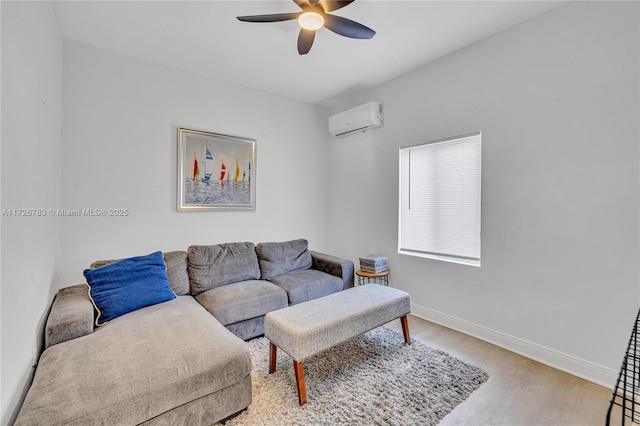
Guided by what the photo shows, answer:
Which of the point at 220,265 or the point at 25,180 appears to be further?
the point at 220,265

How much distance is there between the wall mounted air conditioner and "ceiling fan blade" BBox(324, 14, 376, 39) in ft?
4.21

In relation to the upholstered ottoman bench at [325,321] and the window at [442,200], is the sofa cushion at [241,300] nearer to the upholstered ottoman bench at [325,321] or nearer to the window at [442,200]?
the upholstered ottoman bench at [325,321]

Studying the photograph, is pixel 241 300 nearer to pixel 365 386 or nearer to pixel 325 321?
pixel 325 321

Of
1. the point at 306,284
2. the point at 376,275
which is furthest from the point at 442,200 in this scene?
the point at 306,284

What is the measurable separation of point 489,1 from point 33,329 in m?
3.57

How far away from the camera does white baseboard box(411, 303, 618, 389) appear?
184cm

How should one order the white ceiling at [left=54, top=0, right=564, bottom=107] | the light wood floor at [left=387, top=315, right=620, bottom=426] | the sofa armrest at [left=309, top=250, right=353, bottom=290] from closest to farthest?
1. the light wood floor at [left=387, top=315, right=620, bottom=426]
2. the white ceiling at [left=54, top=0, right=564, bottom=107]
3. the sofa armrest at [left=309, top=250, right=353, bottom=290]

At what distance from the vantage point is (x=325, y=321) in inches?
71.3

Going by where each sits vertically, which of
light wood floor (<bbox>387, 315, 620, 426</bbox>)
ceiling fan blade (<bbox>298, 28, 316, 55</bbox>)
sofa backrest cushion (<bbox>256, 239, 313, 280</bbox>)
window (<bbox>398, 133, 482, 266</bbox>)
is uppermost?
ceiling fan blade (<bbox>298, 28, 316, 55</bbox>)

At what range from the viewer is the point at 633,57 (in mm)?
1730

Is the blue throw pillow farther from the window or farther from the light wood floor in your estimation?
the window

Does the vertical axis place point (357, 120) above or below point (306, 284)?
above

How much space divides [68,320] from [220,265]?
1186 millimetres

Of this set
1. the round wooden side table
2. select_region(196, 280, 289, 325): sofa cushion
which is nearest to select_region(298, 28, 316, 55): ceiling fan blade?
select_region(196, 280, 289, 325): sofa cushion
